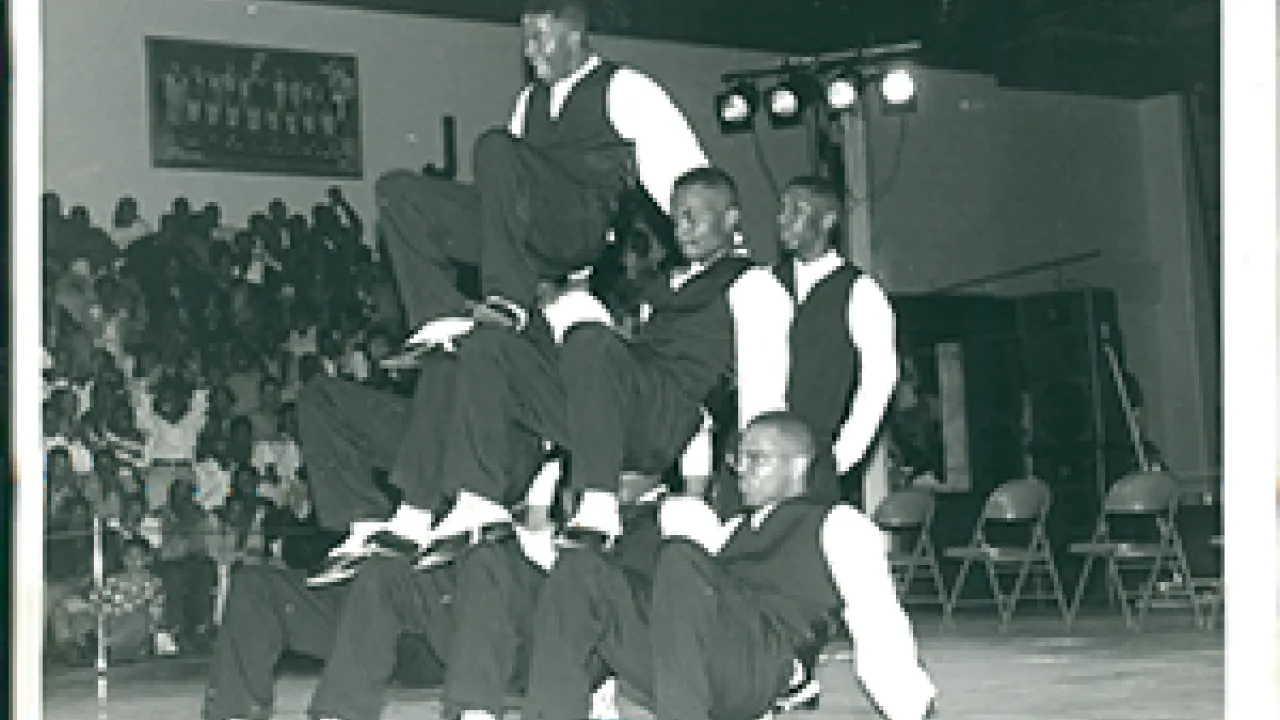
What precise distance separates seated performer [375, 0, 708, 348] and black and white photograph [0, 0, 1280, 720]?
13 mm

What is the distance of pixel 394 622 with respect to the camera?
4840 millimetres

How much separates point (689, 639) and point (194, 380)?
641cm

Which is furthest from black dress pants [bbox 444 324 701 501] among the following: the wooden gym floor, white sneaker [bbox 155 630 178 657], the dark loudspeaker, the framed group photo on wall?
the dark loudspeaker

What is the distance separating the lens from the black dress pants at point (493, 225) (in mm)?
4836

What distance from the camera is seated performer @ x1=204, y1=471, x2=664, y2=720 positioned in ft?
15.6

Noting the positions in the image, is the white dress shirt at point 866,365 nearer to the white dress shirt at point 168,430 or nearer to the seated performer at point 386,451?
the seated performer at point 386,451

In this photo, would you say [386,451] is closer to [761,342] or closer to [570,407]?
[570,407]

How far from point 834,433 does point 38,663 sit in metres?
2.43

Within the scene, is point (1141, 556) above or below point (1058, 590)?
above

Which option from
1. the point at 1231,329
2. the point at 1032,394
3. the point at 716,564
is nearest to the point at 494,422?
the point at 716,564

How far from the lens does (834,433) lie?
5395 millimetres

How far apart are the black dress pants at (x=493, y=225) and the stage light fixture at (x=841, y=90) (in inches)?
221

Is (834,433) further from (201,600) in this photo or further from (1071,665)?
(201,600)

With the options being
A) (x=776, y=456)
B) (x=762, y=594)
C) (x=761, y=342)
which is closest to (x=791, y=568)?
(x=762, y=594)
